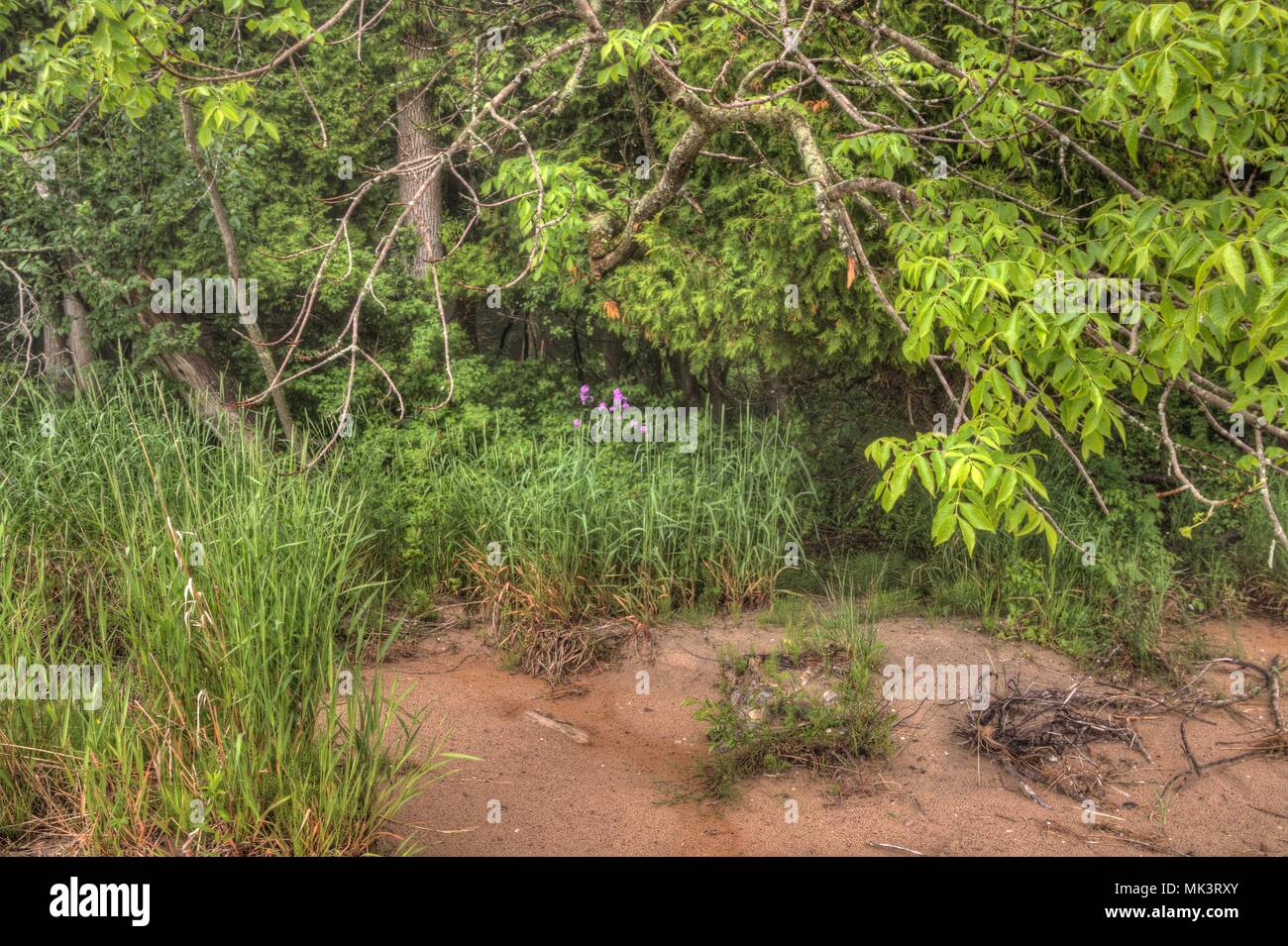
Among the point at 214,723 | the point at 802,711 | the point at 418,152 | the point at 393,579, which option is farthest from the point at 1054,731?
the point at 418,152

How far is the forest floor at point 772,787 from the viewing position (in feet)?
12.4

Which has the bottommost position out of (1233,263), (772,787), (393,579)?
(772,787)

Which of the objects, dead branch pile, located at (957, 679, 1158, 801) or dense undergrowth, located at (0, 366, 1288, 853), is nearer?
dense undergrowth, located at (0, 366, 1288, 853)

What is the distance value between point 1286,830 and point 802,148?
3.53m

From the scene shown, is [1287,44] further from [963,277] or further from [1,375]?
[1,375]

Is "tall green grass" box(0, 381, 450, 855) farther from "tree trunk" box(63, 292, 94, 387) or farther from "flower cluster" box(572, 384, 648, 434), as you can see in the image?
"tree trunk" box(63, 292, 94, 387)

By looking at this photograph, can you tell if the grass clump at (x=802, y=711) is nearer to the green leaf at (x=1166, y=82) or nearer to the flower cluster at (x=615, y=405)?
the flower cluster at (x=615, y=405)

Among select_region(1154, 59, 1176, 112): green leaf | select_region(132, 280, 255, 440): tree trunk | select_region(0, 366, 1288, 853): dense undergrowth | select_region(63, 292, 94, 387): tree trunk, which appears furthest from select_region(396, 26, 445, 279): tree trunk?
select_region(1154, 59, 1176, 112): green leaf

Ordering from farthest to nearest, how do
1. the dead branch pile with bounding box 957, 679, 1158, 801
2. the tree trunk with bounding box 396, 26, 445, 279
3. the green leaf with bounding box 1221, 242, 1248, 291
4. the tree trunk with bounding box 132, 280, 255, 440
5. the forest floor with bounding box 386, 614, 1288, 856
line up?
the tree trunk with bounding box 396, 26, 445, 279, the tree trunk with bounding box 132, 280, 255, 440, the dead branch pile with bounding box 957, 679, 1158, 801, the forest floor with bounding box 386, 614, 1288, 856, the green leaf with bounding box 1221, 242, 1248, 291

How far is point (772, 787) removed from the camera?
420 centimetres

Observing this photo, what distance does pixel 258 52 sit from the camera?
810cm

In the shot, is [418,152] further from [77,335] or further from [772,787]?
[772,787]

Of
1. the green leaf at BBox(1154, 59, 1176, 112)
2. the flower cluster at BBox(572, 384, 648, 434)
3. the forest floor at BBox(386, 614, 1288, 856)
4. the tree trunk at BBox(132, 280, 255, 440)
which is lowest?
the forest floor at BBox(386, 614, 1288, 856)

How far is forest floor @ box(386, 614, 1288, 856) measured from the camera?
3791mm
